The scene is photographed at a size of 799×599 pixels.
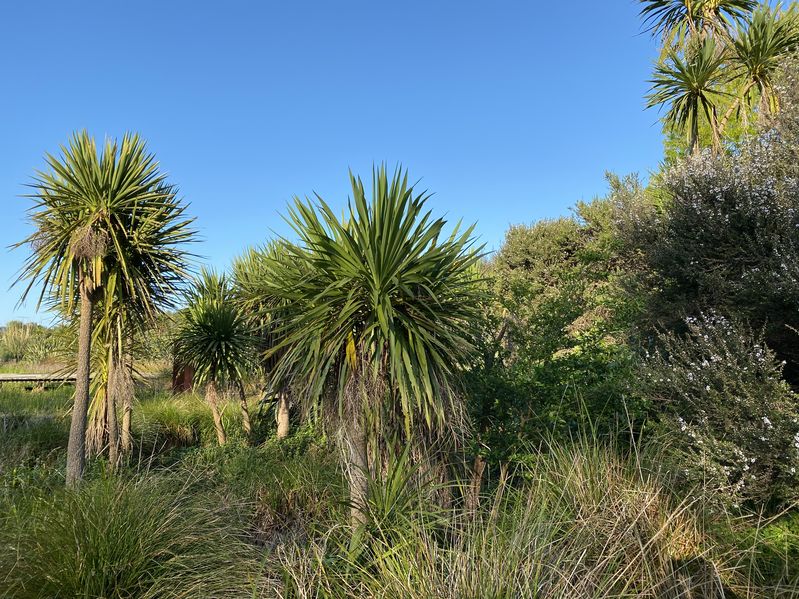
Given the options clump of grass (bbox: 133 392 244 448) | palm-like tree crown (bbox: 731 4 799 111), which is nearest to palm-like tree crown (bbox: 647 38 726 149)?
palm-like tree crown (bbox: 731 4 799 111)

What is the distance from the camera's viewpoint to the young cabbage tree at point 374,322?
496 centimetres

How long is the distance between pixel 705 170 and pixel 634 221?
1.45 m

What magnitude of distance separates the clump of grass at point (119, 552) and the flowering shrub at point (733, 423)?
12.6ft

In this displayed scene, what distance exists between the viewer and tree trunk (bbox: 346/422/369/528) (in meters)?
4.57

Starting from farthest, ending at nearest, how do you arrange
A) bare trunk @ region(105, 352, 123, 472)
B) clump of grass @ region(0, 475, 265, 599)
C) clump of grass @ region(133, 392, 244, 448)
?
clump of grass @ region(133, 392, 244, 448) → bare trunk @ region(105, 352, 123, 472) → clump of grass @ region(0, 475, 265, 599)

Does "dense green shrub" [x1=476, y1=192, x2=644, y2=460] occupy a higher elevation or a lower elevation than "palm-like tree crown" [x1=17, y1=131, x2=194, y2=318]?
lower

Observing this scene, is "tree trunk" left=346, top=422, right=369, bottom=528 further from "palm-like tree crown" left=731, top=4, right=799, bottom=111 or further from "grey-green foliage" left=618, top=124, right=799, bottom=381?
"palm-like tree crown" left=731, top=4, right=799, bottom=111

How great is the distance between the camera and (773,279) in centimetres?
570

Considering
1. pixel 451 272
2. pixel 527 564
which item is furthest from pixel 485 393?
pixel 527 564

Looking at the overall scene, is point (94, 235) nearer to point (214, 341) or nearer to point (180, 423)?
point (214, 341)

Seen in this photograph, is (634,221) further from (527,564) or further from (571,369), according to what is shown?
(527,564)

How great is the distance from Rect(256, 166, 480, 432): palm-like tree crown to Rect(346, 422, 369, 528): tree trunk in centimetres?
33

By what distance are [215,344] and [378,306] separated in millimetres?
6252

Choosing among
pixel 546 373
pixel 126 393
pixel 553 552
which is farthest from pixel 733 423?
pixel 126 393
